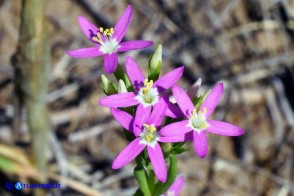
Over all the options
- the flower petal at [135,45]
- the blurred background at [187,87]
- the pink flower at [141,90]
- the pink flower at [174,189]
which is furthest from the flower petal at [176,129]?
the blurred background at [187,87]

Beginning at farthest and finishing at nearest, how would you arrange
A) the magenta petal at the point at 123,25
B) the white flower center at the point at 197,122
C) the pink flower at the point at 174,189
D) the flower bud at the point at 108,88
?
the pink flower at the point at 174,189 < the magenta petal at the point at 123,25 < the flower bud at the point at 108,88 < the white flower center at the point at 197,122

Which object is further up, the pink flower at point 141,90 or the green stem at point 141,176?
the pink flower at point 141,90

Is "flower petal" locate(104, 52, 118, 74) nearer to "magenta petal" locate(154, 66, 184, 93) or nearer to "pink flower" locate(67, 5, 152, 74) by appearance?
"pink flower" locate(67, 5, 152, 74)

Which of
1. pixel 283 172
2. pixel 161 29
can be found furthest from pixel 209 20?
pixel 283 172

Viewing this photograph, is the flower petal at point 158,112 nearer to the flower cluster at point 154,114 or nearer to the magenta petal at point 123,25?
the flower cluster at point 154,114

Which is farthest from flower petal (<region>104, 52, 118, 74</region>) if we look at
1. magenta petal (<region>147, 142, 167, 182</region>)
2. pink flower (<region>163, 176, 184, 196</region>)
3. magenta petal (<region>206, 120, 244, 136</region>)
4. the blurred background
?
the blurred background

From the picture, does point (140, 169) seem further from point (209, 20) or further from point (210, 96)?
point (209, 20)
